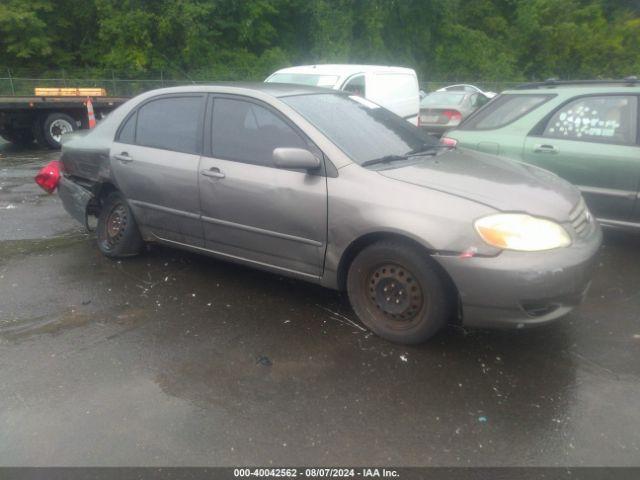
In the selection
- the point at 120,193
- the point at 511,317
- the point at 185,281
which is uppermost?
the point at 120,193

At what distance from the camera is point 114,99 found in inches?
586

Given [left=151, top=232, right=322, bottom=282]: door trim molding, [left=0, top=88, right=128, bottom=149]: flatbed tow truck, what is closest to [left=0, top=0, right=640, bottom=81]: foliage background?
[left=0, top=88, right=128, bottom=149]: flatbed tow truck

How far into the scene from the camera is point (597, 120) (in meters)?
5.30

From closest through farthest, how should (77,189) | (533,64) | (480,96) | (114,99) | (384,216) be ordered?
(384,216) < (77,189) < (114,99) < (480,96) < (533,64)

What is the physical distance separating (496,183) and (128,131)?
127 inches

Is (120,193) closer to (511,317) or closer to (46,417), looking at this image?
(46,417)

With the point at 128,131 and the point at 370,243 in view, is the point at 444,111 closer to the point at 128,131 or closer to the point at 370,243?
the point at 128,131

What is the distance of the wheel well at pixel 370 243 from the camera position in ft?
11.1

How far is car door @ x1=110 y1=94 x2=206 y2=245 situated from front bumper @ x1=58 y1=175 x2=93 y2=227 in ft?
2.11

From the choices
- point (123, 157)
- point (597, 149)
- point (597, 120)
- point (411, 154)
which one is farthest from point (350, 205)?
point (597, 120)

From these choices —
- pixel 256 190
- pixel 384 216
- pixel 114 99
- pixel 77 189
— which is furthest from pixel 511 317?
pixel 114 99

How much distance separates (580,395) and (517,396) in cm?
35

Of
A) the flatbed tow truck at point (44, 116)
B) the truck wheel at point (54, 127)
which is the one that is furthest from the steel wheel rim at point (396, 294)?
the truck wheel at point (54, 127)

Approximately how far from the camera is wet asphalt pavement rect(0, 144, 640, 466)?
2.69 meters
